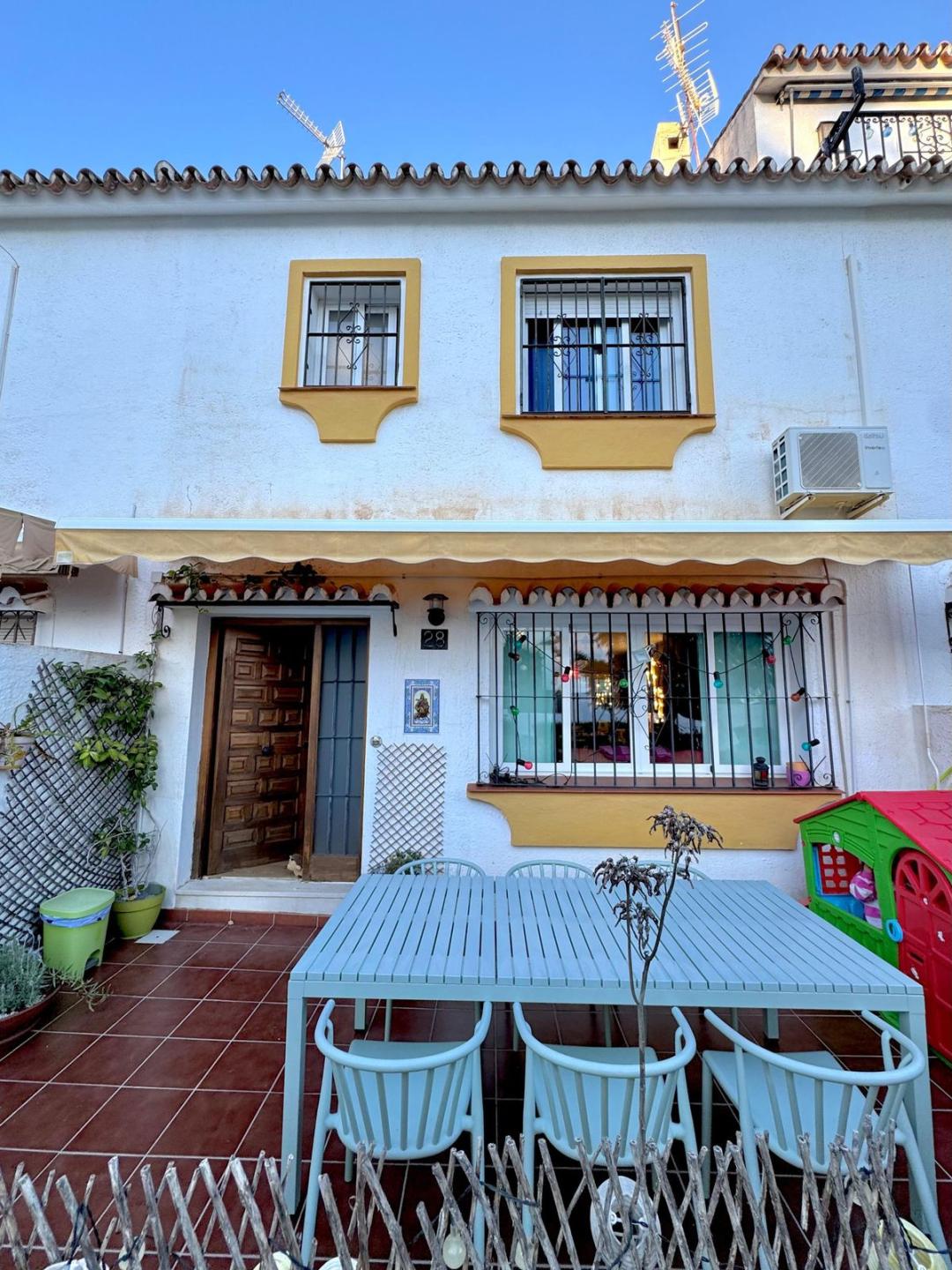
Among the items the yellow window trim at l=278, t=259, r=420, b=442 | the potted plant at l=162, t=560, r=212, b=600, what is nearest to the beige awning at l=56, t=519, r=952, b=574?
the potted plant at l=162, t=560, r=212, b=600

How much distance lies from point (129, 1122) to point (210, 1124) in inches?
26.7

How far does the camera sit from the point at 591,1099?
3881 millimetres

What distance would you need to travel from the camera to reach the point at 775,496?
8844mm

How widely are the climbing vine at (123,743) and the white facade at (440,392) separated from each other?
0.98 ft

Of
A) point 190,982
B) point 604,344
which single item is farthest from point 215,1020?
point 604,344

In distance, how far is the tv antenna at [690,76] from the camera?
59.7 ft

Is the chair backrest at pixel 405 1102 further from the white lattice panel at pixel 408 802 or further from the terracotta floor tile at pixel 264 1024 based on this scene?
the white lattice panel at pixel 408 802

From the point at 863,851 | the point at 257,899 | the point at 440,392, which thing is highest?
the point at 440,392

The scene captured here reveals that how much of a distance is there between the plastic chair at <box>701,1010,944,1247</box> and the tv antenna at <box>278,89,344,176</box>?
18768 millimetres

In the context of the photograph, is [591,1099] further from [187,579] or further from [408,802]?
[187,579]

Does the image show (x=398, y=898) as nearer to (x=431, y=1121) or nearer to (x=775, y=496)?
(x=431, y=1121)

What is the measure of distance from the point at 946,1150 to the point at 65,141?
1755 cm

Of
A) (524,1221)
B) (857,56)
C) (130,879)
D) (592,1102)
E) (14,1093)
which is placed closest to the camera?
(524,1221)

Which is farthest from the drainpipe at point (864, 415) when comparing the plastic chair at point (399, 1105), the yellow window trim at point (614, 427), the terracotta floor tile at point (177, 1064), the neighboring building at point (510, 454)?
the terracotta floor tile at point (177, 1064)
